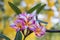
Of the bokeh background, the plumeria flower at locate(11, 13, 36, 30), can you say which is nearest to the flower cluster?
the plumeria flower at locate(11, 13, 36, 30)

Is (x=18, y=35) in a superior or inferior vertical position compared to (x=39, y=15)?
inferior

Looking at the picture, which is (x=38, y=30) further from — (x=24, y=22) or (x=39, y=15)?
(x=39, y=15)

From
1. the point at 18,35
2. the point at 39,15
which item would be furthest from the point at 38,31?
the point at 39,15

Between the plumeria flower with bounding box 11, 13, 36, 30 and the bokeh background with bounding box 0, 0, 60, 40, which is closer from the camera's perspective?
the plumeria flower with bounding box 11, 13, 36, 30

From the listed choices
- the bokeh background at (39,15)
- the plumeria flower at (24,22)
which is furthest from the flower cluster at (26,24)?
the bokeh background at (39,15)

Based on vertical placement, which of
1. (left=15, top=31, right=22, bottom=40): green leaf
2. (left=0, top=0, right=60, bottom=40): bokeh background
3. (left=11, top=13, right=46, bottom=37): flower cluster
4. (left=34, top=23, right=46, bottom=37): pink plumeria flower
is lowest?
(left=15, top=31, right=22, bottom=40): green leaf

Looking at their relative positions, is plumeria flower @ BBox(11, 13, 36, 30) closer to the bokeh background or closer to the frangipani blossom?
the frangipani blossom

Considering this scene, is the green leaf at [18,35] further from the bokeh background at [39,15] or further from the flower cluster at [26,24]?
the bokeh background at [39,15]

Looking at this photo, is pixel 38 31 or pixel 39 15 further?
pixel 39 15

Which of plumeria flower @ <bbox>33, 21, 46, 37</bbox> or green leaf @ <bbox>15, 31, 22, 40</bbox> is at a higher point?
plumeria flower @ <bbox>33, 21, 46, 37</bbox>

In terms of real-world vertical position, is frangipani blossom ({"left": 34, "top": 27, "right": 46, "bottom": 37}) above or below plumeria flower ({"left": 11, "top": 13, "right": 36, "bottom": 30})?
below

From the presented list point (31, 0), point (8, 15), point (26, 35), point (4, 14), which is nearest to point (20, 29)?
point (26, 35)

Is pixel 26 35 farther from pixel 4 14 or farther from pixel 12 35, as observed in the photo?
pixel 4 14

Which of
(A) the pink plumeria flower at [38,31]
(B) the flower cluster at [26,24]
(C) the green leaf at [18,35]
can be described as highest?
(B) the flower cluster at [26,24]
